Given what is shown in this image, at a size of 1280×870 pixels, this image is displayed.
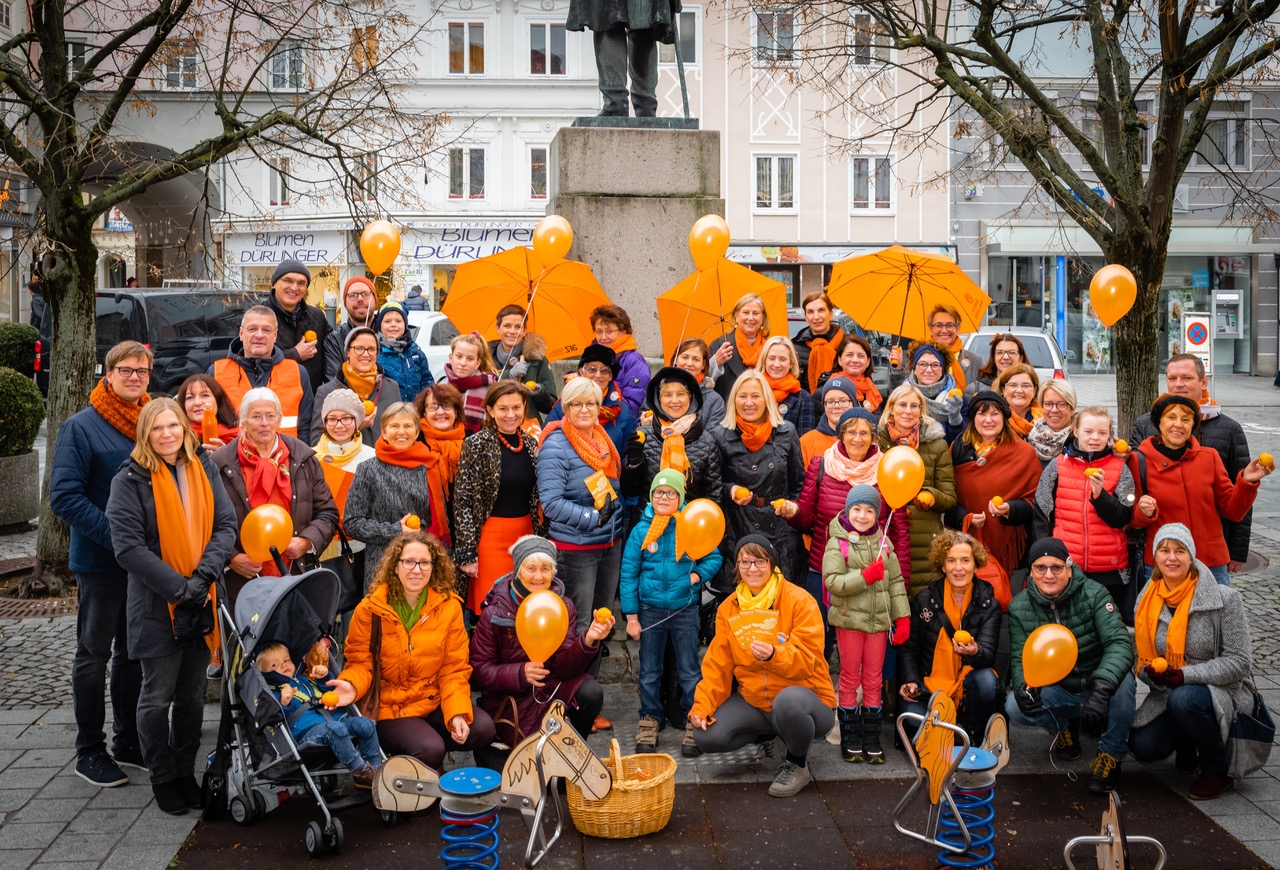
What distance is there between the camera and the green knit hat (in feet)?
20.1

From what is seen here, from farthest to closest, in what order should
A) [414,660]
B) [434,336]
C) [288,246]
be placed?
[288,246]
[434,336]
[414,660]

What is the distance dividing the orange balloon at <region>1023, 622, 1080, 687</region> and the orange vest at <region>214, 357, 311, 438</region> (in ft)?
13.5

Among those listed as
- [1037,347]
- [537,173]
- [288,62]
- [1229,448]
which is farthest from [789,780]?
[537,173]

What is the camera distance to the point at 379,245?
8047mm

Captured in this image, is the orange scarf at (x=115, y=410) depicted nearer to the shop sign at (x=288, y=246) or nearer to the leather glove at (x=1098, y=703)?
the leather glove at (x=1098, y=703)

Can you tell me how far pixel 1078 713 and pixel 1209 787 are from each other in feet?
2.17

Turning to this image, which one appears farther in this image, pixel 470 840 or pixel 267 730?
pixel 267 730

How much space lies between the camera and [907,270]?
8.15 m

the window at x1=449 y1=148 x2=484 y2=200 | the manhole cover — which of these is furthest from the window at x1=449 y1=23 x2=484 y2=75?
the manhole cover

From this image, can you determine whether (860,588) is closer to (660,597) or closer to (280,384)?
(660,597)

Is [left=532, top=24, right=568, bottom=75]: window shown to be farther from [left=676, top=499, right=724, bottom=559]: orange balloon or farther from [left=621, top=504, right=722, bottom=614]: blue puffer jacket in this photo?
[left=676, top=499, right=724, bottom=559]: orange balloon

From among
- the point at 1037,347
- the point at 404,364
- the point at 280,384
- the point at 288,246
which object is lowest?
the point at 280,384

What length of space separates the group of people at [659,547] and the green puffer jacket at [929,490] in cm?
2

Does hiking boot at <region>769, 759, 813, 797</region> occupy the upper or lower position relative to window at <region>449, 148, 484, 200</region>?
lower
